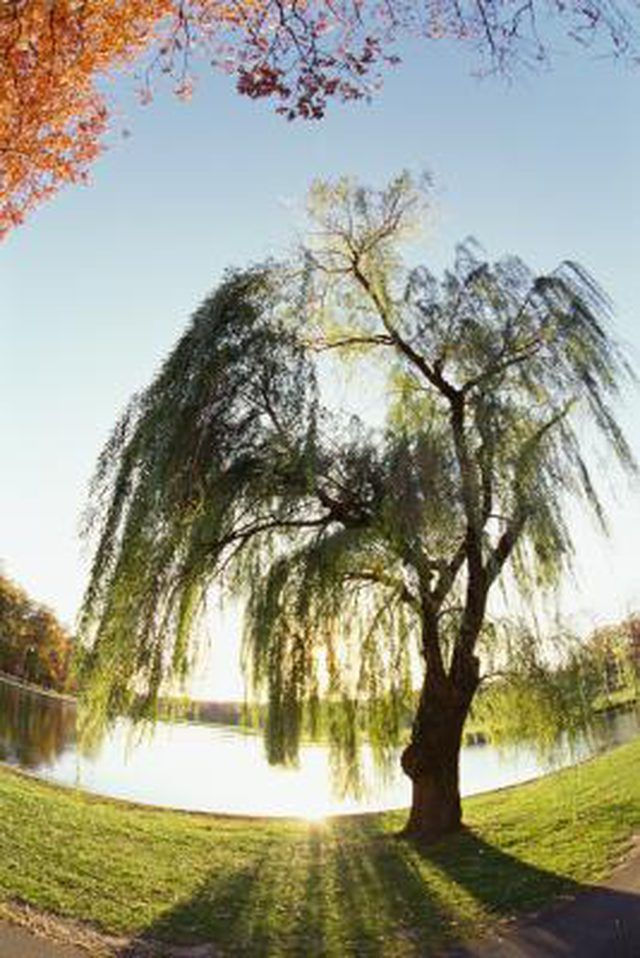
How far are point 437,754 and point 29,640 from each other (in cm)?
6700

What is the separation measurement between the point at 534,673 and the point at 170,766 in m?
18.1

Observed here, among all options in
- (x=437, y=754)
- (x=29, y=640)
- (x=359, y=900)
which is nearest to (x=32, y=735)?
(x=437, y=754)

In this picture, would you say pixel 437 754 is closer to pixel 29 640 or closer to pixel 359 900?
pixel 359 900

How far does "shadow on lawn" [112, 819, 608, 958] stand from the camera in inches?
253

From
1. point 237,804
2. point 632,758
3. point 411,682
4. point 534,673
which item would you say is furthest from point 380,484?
point 237,804

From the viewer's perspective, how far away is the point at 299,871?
9312 millimetres

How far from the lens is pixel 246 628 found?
10391 mm

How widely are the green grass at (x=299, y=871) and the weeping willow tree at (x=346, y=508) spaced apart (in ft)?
4.34

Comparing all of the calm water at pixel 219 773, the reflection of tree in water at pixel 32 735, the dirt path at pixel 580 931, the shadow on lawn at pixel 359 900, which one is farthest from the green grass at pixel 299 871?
the reflection of tree in water at pixel 32 735

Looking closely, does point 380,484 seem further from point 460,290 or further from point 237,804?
point 237,804

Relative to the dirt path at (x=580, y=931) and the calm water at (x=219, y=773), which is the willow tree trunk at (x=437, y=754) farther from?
the dirt path at (x=580, y=931)

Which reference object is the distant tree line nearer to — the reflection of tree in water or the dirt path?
the reflection of tree in water

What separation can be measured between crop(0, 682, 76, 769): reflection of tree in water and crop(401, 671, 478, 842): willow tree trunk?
38.3ft

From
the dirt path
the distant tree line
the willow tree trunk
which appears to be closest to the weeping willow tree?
the willow tree trunk
